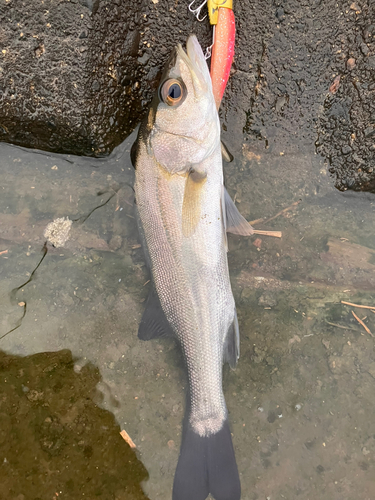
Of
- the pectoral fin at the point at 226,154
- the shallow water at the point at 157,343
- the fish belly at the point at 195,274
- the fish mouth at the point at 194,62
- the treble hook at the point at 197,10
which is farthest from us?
the pectoral fin at the point at 226,154

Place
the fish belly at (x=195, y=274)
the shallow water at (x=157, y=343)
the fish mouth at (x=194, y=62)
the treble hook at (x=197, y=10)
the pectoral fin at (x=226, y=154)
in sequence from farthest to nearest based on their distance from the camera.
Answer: the pectoral fin at (x=226, y=154), the shallow water at (x=157, y=343), the treble hook at (x=197, y=10), the fish belly at (x=195, y=274), the fish mouth at (x=194, y=62)

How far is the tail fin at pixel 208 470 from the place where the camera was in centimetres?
239

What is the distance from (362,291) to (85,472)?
2.63m

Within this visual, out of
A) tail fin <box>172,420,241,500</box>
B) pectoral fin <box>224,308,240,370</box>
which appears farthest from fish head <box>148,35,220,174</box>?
tail fin <box>172,420,241,500</box>

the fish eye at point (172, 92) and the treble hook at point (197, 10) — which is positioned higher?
the treble hook at point (197, 10)

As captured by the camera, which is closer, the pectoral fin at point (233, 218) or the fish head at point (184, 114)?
the fish head at point (184, 114)

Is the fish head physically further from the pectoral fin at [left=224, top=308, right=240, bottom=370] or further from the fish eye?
the pectoral fin at [left=224, top=308, right=240, bottom=370]

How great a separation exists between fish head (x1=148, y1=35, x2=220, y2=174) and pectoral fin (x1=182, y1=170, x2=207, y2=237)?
0.09 m

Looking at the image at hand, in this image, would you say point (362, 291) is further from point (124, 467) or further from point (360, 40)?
point (124, 467)

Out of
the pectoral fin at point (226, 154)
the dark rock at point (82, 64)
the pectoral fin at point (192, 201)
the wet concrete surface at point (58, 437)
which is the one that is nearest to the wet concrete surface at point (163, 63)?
the dark rock at point (82, 64)

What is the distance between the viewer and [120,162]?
9.19ft

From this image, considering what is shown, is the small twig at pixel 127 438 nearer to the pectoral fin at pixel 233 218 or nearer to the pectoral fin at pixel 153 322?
the pectoral fin at pixel 153 322

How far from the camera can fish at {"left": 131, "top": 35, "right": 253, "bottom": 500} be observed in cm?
222

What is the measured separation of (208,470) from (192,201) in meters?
1.95
